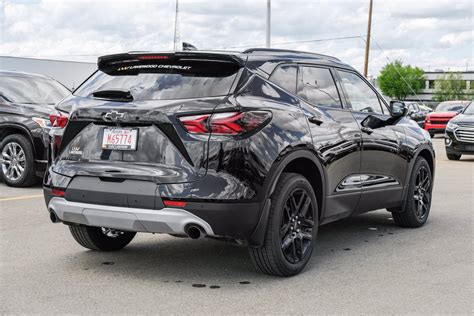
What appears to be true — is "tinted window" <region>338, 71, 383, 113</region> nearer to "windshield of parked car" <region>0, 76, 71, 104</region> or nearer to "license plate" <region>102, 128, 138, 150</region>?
"license plate" <region>102, 128, 138, 150</region>

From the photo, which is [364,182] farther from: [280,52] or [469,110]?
[469,110]

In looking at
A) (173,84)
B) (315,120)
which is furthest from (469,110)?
(173,84)

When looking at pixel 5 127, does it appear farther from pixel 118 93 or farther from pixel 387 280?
pixel 387 280

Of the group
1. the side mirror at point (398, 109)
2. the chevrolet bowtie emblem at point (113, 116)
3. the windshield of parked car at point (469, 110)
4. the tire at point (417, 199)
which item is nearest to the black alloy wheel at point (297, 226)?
the chevrolet bowtie emblem at point (113, 116)

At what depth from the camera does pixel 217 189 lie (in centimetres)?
504

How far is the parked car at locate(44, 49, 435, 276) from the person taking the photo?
5066 mm

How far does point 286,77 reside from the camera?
5945 millimetres

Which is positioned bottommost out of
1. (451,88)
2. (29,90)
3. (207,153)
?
(451,88)

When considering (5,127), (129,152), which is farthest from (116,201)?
(5,127)

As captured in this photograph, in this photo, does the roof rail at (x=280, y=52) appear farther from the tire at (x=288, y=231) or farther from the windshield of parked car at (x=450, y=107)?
the windshield of parked car at (x=450, y=107)

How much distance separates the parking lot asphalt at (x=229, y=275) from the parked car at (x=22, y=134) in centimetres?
315

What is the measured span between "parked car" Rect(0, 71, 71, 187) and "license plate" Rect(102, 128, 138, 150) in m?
5.70

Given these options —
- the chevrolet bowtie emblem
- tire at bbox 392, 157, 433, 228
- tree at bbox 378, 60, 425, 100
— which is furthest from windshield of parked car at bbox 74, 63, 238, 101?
tree at bbox 378, 60, 425, 100

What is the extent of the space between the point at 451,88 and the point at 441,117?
438 ft
